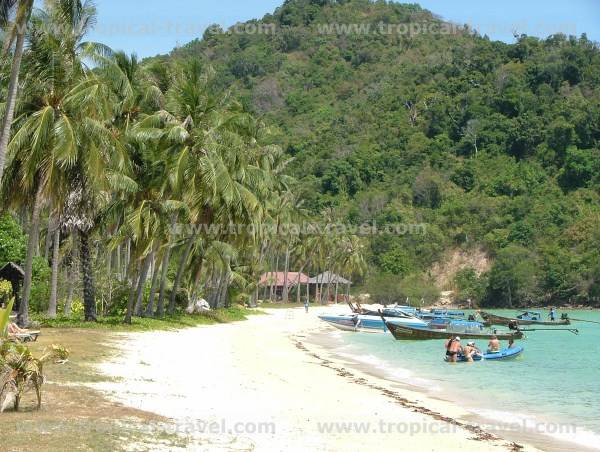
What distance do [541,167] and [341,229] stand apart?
124ft

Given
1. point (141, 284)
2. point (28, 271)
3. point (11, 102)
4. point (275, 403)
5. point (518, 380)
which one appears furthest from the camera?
point (141, 284)

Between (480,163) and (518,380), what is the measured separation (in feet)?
311

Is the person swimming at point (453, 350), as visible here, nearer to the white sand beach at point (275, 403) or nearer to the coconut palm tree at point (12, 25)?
the white sand beach at point (275, 403)

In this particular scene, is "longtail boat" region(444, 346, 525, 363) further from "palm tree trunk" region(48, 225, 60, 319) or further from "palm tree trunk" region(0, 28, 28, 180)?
"palm tree trunk" region(0, 28, 28, 180)

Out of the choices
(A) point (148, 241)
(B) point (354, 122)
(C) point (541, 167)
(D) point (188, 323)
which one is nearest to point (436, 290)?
(C) point (541, 167)

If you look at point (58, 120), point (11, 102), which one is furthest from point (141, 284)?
point (11, 102)

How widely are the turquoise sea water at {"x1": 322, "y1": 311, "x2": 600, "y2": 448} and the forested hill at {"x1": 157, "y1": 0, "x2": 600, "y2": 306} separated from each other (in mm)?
59976

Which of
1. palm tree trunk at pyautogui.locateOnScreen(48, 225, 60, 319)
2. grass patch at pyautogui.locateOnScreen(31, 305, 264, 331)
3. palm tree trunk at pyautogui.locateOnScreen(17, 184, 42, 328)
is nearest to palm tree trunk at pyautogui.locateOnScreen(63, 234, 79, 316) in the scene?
grass patch at pyautogui.locateOnScreen(31, 305, 264, 331)

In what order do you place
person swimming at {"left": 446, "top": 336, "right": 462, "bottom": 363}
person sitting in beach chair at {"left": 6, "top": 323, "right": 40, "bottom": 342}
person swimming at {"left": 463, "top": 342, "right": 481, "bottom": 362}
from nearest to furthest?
person sitting in beach chair at {"left": 6, "top": 323, "right": 40, "bottom": 342}, person swimming at {"left": 446, "top": 336, "right": 462, "bottom": 363}, person swimming at {"left": 463, "top": 342, "right": 481, "bottom": 362}

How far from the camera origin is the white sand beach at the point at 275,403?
11250mm

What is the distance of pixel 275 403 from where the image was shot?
14.3 m

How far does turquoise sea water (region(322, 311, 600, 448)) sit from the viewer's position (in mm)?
16422

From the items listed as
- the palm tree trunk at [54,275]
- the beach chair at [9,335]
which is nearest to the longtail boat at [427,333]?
the palm tree trunk at [54,275]

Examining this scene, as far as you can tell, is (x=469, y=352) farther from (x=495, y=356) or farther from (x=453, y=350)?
(x=495, y=356)
